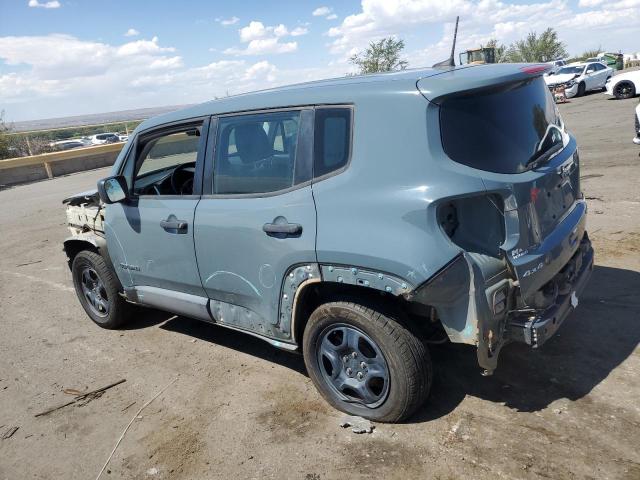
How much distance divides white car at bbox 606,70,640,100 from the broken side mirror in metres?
22.0

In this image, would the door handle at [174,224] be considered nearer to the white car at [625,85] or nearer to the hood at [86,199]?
the hood at [86,199]

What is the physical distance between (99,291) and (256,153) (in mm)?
2551

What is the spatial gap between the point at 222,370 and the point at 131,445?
0.92 metres

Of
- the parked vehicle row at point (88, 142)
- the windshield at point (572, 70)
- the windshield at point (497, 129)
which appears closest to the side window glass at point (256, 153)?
the windshield at point (497, 129)

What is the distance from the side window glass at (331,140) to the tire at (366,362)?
2.61 ft

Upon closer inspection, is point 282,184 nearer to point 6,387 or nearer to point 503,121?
point 503,121

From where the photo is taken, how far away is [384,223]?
8.85ft

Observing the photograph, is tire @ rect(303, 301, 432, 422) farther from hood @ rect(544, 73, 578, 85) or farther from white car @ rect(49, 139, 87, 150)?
white car @ rect(49, 139, 87, 150)

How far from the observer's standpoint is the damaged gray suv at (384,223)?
8.65ft

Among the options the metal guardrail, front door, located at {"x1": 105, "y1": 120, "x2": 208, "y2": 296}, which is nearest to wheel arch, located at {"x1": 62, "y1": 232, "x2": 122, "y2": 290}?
front door, located at {"x1": 105, "y1": 120, "x2": 208, "y2": 296}

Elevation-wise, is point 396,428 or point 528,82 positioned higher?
point 528,82

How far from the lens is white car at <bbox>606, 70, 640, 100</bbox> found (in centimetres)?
2039

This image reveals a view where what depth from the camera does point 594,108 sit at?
Result: 1992cm

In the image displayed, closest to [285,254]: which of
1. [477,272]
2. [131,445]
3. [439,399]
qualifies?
[477,272]
